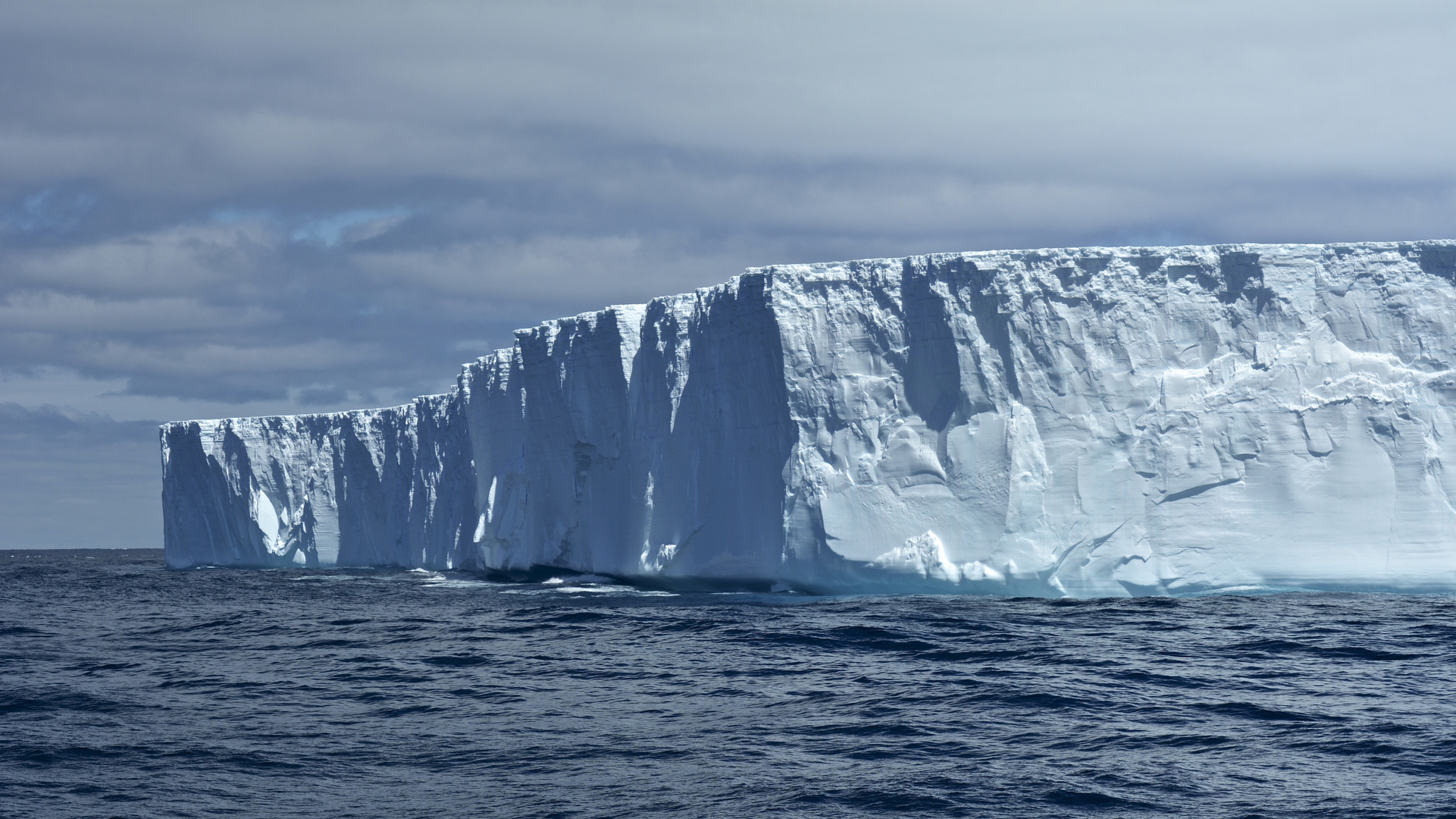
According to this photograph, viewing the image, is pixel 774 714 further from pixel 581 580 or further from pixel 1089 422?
pixel 581 580

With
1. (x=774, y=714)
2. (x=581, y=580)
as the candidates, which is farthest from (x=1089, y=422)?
(x=581, y=580)

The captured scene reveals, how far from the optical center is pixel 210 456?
4166 cm

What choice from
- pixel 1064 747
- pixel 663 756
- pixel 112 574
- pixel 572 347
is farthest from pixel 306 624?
pixel 112 574

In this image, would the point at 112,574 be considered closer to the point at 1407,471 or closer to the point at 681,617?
the point at 681,617

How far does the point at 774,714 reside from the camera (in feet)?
32.7

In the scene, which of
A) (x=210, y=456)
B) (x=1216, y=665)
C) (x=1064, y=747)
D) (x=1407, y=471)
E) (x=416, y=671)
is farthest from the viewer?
(x=210, y=456)

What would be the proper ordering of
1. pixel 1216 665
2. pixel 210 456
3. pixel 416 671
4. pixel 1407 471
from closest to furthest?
pixel 1216 665
pixel 416 671
pixel 1407 471
pixel 210 456

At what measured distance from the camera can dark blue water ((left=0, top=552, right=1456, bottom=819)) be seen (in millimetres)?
7516

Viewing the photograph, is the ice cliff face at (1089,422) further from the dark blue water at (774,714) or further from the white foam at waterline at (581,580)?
the white foam at waterline at (581,580)

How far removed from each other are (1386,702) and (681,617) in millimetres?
8860

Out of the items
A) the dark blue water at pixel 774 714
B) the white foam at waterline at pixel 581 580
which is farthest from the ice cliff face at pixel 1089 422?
the white foam at waterline at pixel 581 580

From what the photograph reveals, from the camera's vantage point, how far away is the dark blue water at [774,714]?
7.52 metres

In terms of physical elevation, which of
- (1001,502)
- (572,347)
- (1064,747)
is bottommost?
(1064,747)

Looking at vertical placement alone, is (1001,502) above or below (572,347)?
below
